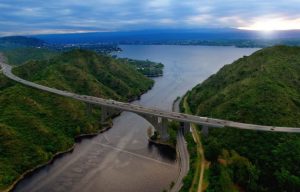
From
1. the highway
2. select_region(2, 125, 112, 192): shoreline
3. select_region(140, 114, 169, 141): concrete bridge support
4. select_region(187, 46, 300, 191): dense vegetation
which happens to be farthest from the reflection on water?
select_region(2, 125, 112, 192): shoreline

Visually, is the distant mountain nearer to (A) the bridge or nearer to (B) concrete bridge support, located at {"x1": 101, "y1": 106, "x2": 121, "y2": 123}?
(A) the bridge

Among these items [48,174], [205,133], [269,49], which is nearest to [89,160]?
[48,174]

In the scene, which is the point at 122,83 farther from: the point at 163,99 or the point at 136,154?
the point at 136,154

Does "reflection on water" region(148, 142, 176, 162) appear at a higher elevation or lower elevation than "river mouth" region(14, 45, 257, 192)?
higher

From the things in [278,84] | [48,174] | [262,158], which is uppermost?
[278,84]

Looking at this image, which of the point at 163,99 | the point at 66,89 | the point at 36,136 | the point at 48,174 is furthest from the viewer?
the point at 163,99

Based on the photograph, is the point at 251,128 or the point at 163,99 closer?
the point at 251,128
